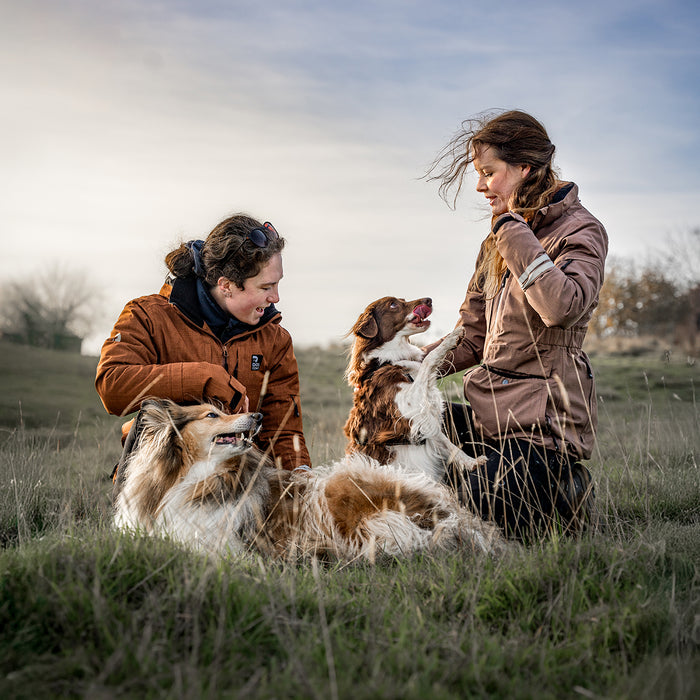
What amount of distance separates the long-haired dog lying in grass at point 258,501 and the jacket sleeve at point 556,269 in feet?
4.32

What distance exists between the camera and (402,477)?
3678 millimetres

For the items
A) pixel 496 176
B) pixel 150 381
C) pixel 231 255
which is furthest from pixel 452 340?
pixel 150 381

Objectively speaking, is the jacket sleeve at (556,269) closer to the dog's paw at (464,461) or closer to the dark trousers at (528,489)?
the dark trousers at (528,489)

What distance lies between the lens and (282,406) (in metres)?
4.61

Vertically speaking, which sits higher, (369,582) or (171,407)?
(171,407)

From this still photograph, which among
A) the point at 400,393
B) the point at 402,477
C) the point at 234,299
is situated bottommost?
the point at 402,477

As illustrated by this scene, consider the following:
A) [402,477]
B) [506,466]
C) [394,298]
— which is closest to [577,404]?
[506,466]

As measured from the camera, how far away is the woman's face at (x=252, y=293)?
4.20 meters

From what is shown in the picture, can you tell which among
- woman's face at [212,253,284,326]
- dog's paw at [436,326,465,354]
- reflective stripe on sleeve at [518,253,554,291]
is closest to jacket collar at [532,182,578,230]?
reflective stripe on sleeve at [518,253,554,291]

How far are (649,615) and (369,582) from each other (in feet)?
4.19

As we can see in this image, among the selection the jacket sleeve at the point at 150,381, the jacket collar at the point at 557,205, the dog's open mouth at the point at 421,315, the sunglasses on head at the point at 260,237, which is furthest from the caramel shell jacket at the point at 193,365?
the jacket collar at the point at 557,205

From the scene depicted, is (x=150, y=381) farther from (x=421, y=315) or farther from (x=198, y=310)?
(x=421, y=315)

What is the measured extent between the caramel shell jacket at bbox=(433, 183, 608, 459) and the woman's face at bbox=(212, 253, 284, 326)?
61.4 inches

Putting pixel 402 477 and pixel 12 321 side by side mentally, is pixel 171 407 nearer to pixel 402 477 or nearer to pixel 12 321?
pixel 402 477
